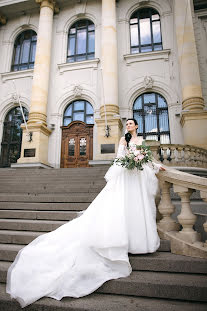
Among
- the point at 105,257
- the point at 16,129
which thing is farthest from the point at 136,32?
the point at 105,257

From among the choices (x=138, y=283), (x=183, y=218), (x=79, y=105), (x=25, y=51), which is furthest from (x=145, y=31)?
(x=138, y=283)

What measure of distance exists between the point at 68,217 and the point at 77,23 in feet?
51.5

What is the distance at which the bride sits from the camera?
6.96 ft

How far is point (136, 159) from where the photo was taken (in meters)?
2.95

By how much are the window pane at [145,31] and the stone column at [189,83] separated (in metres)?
1.98

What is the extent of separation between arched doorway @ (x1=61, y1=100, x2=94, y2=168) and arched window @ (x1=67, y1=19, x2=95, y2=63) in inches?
140

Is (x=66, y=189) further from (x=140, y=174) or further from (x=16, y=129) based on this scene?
(x=16, y=129)

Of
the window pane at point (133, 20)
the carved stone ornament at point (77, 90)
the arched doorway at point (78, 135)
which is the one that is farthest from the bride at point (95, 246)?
the window pane at point (133, 20)

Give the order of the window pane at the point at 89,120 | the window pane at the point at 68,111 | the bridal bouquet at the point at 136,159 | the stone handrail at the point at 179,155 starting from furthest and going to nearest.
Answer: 1. the window pane at the point at 68,111
2. the window pane at the point at 89,120
3. the stone handrail at the point at 179,155
4. the bridal bouquet at the point at 136,159

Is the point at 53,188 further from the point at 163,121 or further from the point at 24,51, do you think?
the point at 24,51

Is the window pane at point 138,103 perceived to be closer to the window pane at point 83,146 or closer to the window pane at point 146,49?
the window pane at point 146,49

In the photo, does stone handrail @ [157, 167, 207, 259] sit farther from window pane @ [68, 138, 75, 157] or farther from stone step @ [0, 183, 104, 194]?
window pane @ [68, 138, 75, 157]

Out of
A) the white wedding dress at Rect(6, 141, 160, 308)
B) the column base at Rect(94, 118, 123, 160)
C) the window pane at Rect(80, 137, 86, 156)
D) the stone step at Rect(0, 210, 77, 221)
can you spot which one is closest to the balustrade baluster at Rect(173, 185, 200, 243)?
the white wedding dress at Rect(6, 141, 160, 308)

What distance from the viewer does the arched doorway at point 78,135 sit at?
40.1 ft
